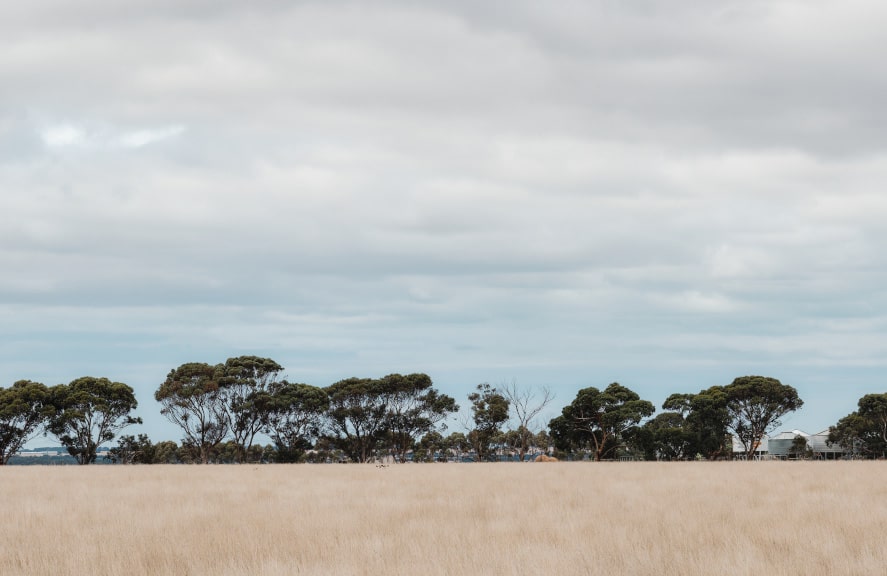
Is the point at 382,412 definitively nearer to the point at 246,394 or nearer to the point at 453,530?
the point at 246,394

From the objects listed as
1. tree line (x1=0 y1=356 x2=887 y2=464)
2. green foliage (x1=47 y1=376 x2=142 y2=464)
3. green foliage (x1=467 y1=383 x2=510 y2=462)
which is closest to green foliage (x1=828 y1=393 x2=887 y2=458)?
tree line (x1=0 y1=356 x2=887 y2=464)

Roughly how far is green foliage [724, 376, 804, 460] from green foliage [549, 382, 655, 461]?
9.24 meters

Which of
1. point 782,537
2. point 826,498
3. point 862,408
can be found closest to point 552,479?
point 826,498

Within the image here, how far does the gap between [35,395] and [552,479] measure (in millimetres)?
52461

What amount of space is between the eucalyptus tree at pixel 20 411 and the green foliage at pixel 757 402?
191ft

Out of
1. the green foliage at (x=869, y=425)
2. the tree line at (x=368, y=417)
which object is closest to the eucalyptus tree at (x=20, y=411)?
the tree line at (x=368, y=417)

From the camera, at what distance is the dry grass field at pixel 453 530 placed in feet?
32.8

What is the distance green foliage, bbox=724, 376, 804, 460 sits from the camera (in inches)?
2719

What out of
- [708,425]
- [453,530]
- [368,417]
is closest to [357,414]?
[368,417]

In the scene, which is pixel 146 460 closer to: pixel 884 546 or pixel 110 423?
pixel 110 423

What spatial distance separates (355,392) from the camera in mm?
69250

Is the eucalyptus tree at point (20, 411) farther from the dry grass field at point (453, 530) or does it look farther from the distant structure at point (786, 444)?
the distant structure at point (786, 444)

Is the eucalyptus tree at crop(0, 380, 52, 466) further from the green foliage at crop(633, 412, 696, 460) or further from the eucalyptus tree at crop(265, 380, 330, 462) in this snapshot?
the green foliage at crop(633, 412, 696, 460)

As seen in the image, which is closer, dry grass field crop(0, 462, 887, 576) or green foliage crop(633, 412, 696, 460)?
dry grass field crop(0, 462, 887, 576)
